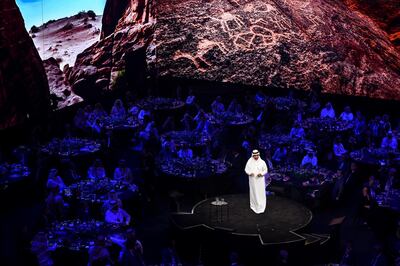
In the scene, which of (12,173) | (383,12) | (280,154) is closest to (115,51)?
(280,154)

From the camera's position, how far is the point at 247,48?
18.8 meters

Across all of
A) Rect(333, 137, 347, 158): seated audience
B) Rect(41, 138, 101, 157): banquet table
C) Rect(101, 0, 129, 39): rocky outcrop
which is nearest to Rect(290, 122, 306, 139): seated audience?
Rect(333, 137, 347, 158): seated audience

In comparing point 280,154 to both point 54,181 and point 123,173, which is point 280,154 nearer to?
point 123,173

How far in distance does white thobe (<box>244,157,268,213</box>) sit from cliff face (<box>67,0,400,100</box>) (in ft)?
25.0

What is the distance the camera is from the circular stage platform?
10.4 m

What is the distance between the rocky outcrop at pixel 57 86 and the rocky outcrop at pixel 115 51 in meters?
0.29

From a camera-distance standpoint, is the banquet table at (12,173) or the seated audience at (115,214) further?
the banquet table at (12,173)

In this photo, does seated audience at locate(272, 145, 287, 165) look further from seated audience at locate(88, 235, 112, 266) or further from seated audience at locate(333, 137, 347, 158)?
seated audience at locate(88, 235, 112, 266)

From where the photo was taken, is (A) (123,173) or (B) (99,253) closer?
(B) (99,253)

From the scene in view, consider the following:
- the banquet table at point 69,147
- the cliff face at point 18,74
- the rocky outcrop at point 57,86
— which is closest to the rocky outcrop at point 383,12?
the rocky outcrop at point 57,86

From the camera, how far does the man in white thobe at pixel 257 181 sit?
36.6 feet

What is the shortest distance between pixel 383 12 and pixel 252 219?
12.3 metres

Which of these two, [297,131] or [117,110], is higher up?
[117,110]

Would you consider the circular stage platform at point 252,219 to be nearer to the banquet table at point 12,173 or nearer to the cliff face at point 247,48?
the banquet table at point 12,173
